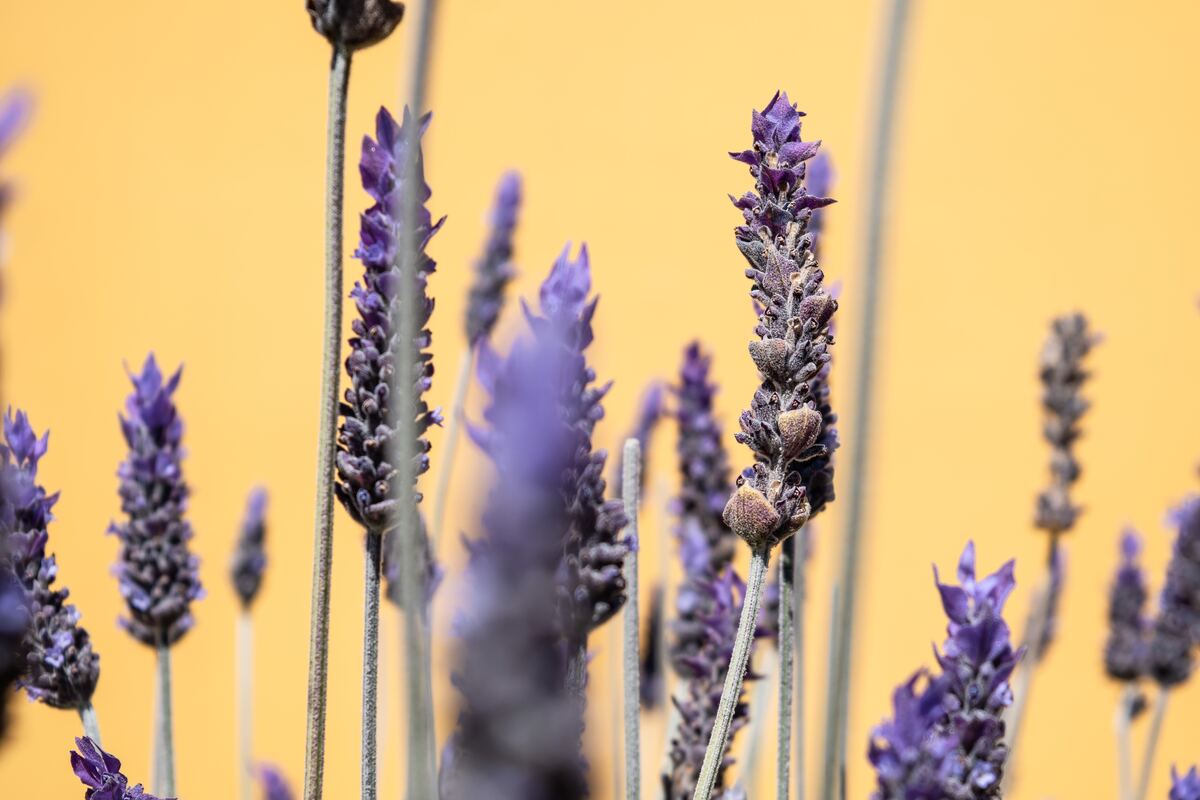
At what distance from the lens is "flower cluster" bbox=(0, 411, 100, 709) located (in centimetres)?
51

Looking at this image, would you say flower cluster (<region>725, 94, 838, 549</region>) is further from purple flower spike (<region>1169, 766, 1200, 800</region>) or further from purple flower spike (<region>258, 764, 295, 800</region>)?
purple flower spike (<region>258, 764, 295, 800</region>)

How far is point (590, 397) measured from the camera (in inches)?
18.9

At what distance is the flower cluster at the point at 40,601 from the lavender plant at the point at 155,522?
74 millimetres

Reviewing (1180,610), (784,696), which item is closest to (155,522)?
(784,696)

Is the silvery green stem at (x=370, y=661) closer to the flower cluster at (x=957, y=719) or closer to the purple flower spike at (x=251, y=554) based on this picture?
the flower cluster at (x=957, y=719)

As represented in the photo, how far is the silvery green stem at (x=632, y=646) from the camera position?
1.67 ft

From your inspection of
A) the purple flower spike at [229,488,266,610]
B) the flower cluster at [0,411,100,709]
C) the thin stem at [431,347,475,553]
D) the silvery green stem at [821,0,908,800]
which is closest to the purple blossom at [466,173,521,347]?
the thin stem at [431,347,475,553]

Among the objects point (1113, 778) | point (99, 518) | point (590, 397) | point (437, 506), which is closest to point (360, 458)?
point (590, 397)

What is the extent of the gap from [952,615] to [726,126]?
273 cm

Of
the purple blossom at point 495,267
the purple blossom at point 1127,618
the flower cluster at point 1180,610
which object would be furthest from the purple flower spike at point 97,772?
the purple blossom at point 1127,618

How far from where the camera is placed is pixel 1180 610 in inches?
35.5

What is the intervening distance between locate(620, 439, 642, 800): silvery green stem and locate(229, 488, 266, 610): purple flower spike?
54 cm

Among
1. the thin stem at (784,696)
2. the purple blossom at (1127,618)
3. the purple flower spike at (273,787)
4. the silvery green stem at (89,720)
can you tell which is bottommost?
the purple flower spike at (273,787)

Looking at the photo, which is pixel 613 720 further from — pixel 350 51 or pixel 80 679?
pixel 350 51
